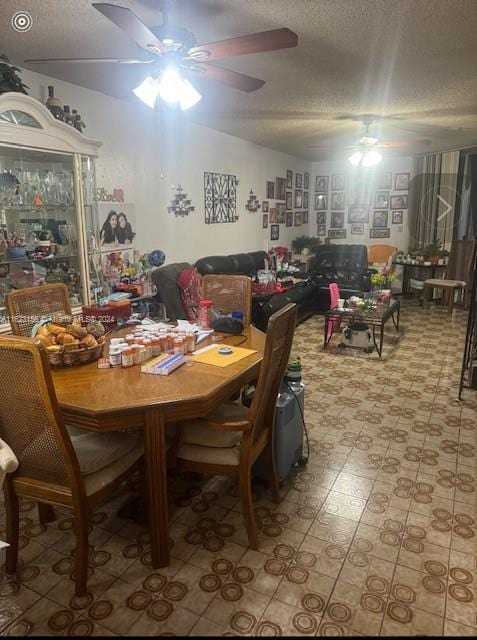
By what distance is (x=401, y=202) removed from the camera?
8094 mm

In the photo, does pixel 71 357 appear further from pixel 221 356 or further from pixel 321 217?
pixel 321 217

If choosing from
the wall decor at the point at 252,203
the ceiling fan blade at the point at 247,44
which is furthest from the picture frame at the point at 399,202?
the ceiling fan blade at the point at 247,44

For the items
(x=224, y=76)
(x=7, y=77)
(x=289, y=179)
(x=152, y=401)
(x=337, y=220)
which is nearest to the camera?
(x=152, y=401)

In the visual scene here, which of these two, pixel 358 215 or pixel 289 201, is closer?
pixel 289 201

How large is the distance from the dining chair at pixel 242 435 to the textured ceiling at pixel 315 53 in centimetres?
167

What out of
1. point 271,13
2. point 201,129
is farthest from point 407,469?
point 201,129

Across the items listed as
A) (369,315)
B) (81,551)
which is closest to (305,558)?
(81,551)

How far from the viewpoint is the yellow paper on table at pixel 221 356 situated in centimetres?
215

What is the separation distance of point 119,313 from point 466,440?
280 centimetres

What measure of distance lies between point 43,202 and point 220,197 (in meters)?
2.91

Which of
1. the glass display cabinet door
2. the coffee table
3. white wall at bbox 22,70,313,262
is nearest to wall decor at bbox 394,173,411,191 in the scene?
white wall at bbox 22,70,313,262

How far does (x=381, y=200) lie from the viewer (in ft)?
27.0

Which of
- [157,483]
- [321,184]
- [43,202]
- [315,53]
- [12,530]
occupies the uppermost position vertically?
[315,53]

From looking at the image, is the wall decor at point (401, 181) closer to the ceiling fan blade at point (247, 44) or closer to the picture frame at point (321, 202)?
the picture frame at point (321, 202)
